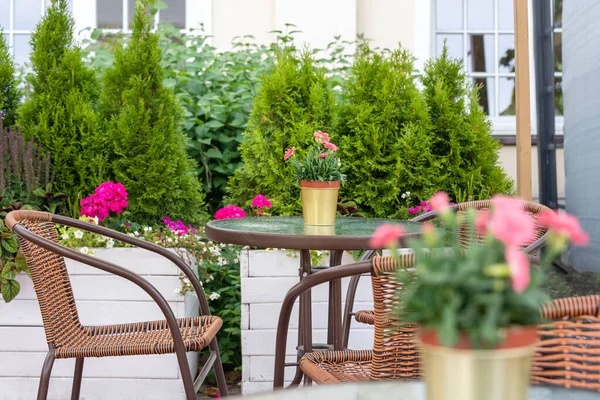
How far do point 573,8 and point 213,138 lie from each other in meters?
2.17

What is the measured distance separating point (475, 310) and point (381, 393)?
1.09 ft

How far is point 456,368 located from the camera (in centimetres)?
66

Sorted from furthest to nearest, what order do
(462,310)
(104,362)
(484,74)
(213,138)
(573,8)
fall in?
(484,74), (213,138), (573,8), (104,362), (462,310)

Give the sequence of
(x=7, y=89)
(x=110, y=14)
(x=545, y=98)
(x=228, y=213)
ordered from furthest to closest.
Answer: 1. (x=110, y=14)
2. (x=545, y=98)
3. (x=7, y=89)
4. (x=228, y=213)

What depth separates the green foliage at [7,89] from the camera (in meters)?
3.75

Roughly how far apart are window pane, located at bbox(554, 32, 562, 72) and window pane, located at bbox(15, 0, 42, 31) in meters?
4.02

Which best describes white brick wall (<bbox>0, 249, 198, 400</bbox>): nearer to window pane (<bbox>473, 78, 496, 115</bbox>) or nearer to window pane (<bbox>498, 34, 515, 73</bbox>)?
window pane (<bbox>473, 78, 496, 115</bbox>)

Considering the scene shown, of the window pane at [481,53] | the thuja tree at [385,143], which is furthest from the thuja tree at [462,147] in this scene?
the window pane at [481,53]

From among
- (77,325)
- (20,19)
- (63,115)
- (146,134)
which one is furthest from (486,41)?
(77,325)

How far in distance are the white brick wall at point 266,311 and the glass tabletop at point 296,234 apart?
64cm

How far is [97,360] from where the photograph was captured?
2.90 meters

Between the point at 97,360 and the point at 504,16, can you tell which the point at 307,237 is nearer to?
the point at 97,360

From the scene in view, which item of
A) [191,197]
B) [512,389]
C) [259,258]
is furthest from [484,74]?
[512,389]

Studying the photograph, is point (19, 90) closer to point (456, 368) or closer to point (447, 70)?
point (447, 70)
